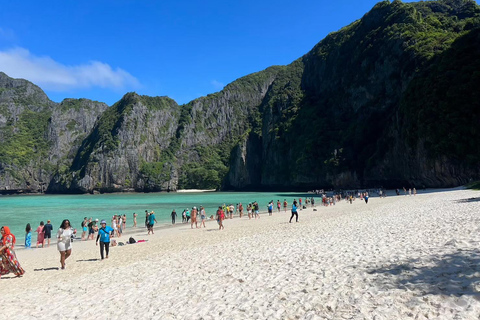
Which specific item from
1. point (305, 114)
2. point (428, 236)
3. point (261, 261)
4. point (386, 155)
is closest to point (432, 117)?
point (386, 155)

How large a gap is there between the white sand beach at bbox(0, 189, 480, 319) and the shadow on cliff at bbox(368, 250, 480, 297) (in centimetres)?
2

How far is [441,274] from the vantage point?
5734 mm

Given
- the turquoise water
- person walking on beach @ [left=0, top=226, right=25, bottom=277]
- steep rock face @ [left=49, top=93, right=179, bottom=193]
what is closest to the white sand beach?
person walking on beach @ [left=0, top=226, right=25, bottom=277]

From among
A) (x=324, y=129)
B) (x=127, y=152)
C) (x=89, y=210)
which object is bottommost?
(x=89, y=210)

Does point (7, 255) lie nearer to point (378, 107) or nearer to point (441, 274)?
point (441, 274)

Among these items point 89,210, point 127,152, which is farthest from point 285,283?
point 127,152

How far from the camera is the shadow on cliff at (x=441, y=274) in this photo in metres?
5.06

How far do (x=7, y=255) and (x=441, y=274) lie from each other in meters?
13.1

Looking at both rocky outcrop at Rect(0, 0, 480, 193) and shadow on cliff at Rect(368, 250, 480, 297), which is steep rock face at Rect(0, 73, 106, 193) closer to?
rocky outcrop at Rect(0, 0, 480, 193)

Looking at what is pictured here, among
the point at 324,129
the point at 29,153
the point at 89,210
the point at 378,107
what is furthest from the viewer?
the point at 29,153

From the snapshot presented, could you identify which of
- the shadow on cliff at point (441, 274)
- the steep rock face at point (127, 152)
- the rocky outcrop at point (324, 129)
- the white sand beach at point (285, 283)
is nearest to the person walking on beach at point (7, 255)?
the white sand beach at point (285, 283)

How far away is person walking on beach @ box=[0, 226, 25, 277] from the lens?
9.73m

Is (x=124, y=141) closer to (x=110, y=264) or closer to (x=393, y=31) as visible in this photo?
(x=393, y=31)

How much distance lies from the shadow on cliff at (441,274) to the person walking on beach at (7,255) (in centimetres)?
1143
